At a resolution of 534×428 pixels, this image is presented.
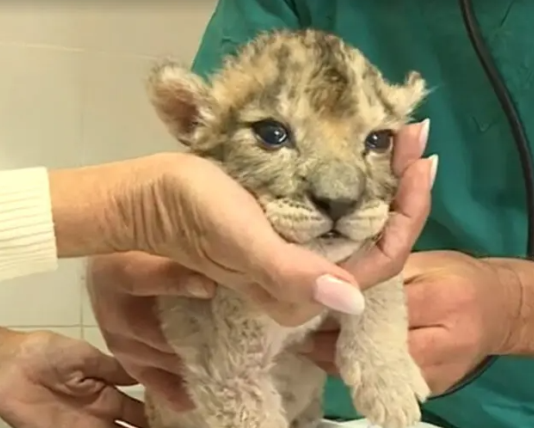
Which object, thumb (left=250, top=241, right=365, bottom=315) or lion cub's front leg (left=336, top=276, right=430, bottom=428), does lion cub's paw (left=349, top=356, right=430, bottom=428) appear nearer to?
lion cub's front leg (left=336, top=276, right=430, bottom=428)

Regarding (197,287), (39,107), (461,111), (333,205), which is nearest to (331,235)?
(333,205)

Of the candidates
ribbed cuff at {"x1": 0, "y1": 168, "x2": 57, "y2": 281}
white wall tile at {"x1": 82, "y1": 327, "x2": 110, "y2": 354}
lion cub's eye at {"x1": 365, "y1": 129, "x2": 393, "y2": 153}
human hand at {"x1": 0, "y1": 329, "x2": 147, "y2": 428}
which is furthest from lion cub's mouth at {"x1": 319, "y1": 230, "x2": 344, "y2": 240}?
white wall tile at {"x1": 82, "y1": 327, "x2": 110, "y2": 354}

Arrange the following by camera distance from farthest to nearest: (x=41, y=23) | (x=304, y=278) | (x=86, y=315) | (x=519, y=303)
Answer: (x=86, y=315) < (x=41, y=23) < (x=519, y=303) < (x=304, y=278)

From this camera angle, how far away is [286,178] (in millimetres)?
885

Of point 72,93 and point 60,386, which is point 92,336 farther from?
point 60,386

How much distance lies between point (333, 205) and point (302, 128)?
0.10 metres

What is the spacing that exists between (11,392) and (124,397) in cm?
14

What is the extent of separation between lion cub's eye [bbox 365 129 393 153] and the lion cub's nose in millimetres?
106

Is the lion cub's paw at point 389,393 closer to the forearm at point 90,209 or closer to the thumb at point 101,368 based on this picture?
the forearm at point 90,209

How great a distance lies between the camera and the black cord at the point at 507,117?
120cm

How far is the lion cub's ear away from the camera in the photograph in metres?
0.98

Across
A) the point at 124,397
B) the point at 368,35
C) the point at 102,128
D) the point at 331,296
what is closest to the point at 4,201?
the point at 331,296

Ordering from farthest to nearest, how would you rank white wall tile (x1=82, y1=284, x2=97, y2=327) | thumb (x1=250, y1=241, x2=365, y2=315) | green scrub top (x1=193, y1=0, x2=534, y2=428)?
white wall tile (x1=82, y1=284, x2=97, y2=327), green scrub top (x1=193, y1=0, x2=534, y2=428), thumb (x1=250, y1=241, x2=365, y2=315)

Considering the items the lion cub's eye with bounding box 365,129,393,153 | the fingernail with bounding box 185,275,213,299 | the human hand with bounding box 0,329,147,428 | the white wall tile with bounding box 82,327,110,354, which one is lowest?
the white wall tile with bounding box 82,327,110,354
